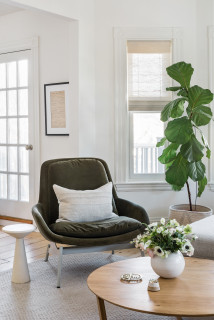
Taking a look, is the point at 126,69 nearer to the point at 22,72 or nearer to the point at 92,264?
the point at 22,72

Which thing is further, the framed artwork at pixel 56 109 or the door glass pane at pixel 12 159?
the door glass pane at pixel 12 159

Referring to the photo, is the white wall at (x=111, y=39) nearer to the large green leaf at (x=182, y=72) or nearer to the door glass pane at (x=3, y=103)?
the large green leaf at (x=182, y=72)

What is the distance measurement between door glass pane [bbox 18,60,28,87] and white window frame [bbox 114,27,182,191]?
1.18 m

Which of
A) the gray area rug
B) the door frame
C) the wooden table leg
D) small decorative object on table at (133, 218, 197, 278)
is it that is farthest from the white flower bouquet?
the door frame

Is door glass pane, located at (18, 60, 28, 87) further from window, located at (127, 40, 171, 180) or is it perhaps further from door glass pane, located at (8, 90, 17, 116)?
window, located at (127, 40, 171, 180)

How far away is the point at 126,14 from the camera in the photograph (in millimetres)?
4797

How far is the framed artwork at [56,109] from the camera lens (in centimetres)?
487

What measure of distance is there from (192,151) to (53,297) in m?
1.82

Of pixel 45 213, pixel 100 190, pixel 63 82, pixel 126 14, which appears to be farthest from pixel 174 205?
pixel 126 14

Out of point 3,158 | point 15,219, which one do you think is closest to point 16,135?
point 3,158

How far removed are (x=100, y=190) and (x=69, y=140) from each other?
106 centimetres

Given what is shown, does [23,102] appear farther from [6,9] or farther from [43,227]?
[43,227]

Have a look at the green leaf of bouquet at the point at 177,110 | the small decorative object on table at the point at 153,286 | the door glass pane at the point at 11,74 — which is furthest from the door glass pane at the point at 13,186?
the small decorative object on table at the point at 153,286

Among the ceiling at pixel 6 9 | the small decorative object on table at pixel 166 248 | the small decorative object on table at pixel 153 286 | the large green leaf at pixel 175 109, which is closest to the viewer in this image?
the small decorative object on table at pixel 153 286
